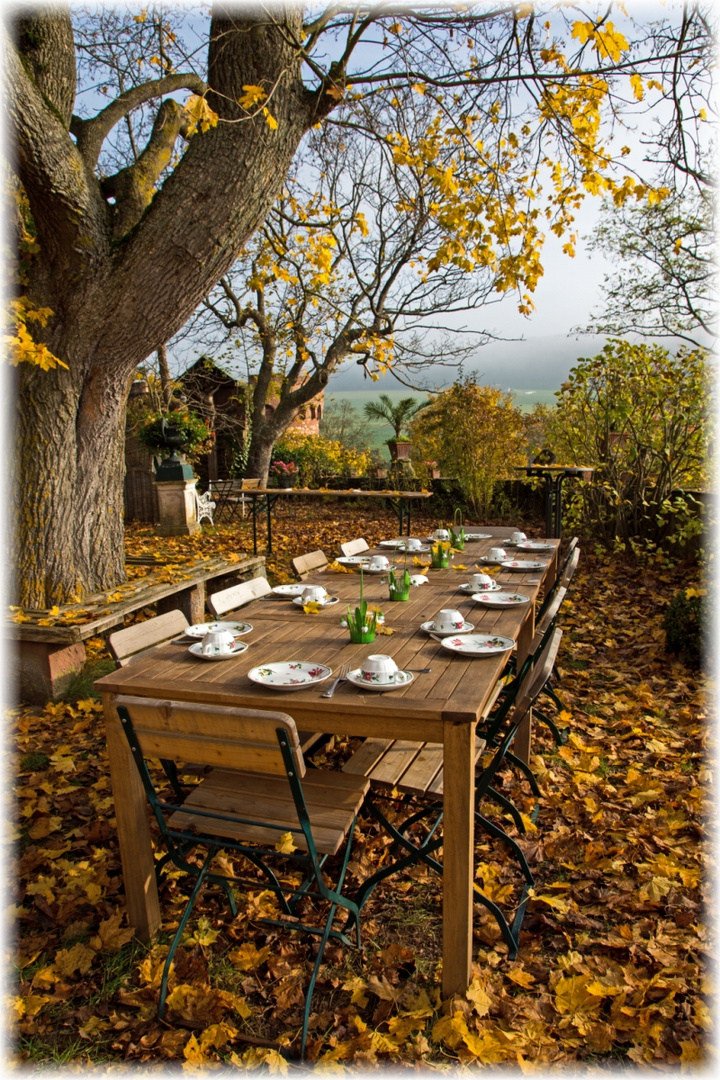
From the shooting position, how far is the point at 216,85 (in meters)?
4.80

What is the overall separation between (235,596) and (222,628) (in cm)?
70

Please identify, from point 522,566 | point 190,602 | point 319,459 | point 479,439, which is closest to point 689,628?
point 522,566

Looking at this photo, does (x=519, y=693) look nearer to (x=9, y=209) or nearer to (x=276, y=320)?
(x=9, y=209)

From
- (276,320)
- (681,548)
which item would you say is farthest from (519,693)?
(276,320)

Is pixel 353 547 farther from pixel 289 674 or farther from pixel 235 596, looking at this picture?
pixel 289 674

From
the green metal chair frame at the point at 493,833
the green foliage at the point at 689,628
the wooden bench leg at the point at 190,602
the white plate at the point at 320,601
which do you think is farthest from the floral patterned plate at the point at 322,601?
the green foliage at the point at 689,628

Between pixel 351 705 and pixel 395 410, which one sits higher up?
pixel 395 410

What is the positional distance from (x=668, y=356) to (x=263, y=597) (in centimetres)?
554

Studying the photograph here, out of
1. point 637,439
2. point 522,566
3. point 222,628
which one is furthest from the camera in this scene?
point 637,439

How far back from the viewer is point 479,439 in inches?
403

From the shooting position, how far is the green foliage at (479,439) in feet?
33.6

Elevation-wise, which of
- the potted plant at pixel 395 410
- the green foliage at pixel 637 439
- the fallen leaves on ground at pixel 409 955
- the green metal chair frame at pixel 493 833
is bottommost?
the fallen leaves on ground at pixel 409 955

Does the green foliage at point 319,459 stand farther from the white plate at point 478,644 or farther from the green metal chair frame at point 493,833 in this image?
the green metal chair frame at point 493,833

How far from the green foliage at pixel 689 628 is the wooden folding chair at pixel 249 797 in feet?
10.7
